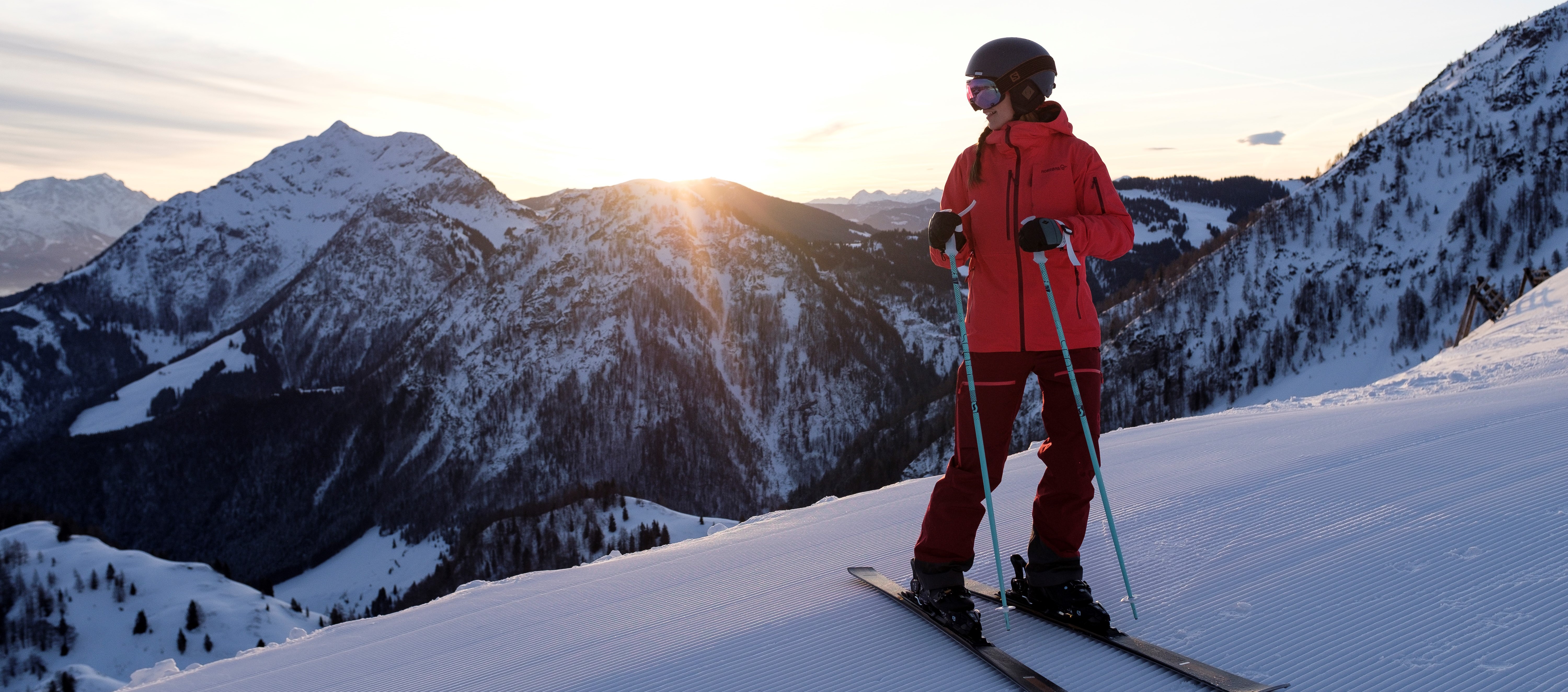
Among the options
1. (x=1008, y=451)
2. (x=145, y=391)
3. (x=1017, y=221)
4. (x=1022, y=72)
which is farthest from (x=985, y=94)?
(x=145, y=391)

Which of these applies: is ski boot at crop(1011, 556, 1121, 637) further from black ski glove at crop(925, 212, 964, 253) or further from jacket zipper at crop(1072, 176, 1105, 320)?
black ski glove at crop(925, 212, 964, 253)

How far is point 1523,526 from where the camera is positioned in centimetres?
375

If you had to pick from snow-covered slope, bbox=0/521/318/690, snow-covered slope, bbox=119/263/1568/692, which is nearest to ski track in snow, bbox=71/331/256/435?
snow-covered slope, bbox=0/521/318/690

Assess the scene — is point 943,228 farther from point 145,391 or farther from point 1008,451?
point 145,391

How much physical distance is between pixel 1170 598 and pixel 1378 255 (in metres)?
94.2

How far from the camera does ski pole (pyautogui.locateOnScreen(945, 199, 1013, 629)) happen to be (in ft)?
11.3

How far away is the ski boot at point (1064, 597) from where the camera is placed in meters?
3.27

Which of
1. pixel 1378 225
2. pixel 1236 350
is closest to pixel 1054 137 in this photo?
pixel 1236 350

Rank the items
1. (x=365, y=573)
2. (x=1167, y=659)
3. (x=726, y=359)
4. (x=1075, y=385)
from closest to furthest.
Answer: (x=1167, y=659), (x=1075, y=385), (x=365, y=573), (x=726, y=359)

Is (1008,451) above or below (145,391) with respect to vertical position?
above

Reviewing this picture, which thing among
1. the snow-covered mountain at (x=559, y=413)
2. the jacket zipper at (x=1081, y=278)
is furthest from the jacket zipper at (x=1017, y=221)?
the snow-covered mountain at (x=559, y=413)

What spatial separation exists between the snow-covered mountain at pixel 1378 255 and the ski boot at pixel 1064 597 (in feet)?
224

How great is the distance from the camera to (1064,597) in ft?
11.4

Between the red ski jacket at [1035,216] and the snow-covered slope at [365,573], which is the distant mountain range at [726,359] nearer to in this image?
the snow-covered slope at [365,573]
